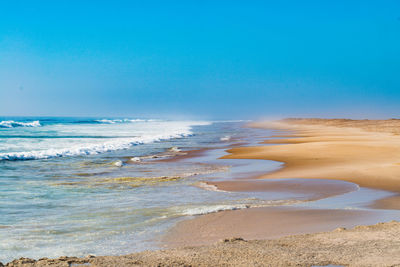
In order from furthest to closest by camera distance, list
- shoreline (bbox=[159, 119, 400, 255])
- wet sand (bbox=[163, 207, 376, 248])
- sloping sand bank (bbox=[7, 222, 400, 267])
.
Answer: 1. shoreline (bbox=[159, 119, 400, 255])
2. wet sand (bbox=[163, 207, 376, 248])
3. sloping sand bank (bbox=[7, 222, 400, 267])

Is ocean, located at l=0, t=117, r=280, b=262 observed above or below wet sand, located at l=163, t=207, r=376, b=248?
below

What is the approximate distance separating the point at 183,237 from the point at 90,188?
5145 mm

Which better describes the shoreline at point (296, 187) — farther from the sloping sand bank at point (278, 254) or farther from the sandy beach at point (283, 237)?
the sloping sand bank at point (278, 254)

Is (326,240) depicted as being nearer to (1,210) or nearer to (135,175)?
(1,210)

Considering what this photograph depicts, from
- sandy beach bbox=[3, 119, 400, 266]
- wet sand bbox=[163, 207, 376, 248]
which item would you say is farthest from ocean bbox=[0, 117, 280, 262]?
sandy beach bbox=[3, 119, 400, 266]

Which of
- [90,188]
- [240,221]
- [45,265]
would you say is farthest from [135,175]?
[45,265]

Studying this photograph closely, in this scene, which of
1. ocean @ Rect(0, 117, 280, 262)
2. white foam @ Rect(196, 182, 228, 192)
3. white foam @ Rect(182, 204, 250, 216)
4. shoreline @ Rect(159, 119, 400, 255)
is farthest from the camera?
white foam @ Rect(196, 182, 228, 192)

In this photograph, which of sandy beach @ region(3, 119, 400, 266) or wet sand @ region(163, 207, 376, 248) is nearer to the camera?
sandy beach @ region(3, 119, 400, 266)

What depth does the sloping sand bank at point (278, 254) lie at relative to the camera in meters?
4.09

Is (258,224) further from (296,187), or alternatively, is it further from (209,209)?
(296,187)

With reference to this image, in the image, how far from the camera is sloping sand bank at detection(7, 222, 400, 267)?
4.09m

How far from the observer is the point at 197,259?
421 centimetres

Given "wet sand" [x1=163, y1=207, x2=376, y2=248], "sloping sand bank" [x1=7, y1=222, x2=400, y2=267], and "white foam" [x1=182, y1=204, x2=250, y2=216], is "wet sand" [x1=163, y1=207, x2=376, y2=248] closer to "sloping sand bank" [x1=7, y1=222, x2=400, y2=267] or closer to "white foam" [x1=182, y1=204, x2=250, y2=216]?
"white foam" [x1=182, y1=204, x2=250, y2=216]

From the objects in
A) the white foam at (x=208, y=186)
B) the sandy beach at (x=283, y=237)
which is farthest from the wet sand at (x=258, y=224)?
the white foam at (x=208, y=186)
